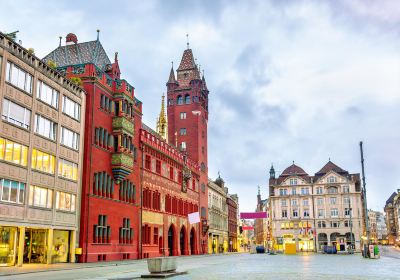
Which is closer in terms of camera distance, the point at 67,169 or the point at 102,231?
the point at 67,169

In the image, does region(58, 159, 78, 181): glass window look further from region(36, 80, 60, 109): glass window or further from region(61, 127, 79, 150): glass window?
region(36, 80, 60, 109): glass window

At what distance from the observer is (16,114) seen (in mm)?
35500

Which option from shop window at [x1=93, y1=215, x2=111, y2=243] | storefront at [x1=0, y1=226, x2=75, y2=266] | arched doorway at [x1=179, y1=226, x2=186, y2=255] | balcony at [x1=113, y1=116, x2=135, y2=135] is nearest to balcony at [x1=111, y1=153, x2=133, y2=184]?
balcony at [x1=113, y1=116, x2=135, y2=135]

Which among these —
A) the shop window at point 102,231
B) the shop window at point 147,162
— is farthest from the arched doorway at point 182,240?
the shop window at point 102,231

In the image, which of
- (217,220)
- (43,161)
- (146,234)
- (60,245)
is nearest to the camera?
(43,161)

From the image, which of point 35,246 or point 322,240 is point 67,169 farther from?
point 322,240

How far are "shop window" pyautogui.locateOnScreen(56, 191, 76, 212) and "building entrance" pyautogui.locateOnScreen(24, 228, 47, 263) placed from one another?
2.71m

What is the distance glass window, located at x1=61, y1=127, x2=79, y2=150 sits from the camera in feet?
139

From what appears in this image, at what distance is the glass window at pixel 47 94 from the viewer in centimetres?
3881

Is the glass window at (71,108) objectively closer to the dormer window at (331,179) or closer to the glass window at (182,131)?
the glass window at (182,131)

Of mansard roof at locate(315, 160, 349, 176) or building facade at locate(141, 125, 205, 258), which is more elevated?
mansard roof at locate(315, 160, 349, 176)

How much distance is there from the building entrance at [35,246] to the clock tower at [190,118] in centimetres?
4962

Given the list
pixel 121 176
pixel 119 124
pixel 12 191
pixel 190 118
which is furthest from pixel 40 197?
pixel 190 118

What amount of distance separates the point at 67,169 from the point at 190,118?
48886mm
